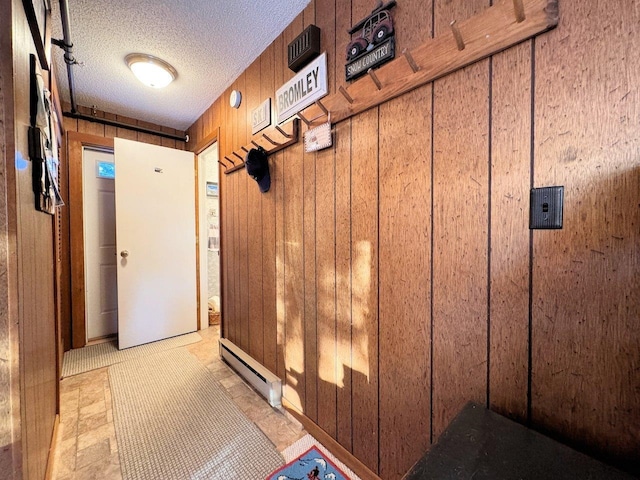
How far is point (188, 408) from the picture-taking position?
67.3 inches

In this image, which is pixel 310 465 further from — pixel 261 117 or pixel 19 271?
pixel 261 117

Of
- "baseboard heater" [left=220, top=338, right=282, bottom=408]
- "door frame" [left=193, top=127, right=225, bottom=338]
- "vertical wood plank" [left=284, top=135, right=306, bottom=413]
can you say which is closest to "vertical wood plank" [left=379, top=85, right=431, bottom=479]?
"vertical wood plank" [left=284, top=135, right=306, bottom=413]

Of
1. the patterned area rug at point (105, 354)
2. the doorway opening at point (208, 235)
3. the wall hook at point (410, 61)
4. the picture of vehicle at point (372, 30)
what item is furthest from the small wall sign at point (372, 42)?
the patterned area rug at point (105, 354)

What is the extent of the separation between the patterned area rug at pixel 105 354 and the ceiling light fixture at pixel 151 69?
7.56 ft

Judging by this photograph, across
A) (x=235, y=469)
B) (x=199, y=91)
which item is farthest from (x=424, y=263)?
(x=199, y=91)

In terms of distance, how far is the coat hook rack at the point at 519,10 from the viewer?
2.34ft

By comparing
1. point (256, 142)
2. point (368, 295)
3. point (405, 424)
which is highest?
point (256, 142)

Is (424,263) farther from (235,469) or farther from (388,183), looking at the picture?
(235,469)

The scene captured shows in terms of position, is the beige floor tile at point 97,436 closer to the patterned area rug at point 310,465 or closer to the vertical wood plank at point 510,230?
the patterned area rug at point 310,465

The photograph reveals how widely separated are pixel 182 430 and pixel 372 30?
2.21 metres

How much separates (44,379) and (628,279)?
2031 millimetres

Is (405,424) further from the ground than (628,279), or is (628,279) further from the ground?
(628,279)

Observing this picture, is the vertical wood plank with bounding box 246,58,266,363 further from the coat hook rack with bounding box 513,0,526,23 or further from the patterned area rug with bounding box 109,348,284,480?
the coat hook rack with bounding box 513,0,526,23

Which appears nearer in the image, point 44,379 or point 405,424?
point 405,424
